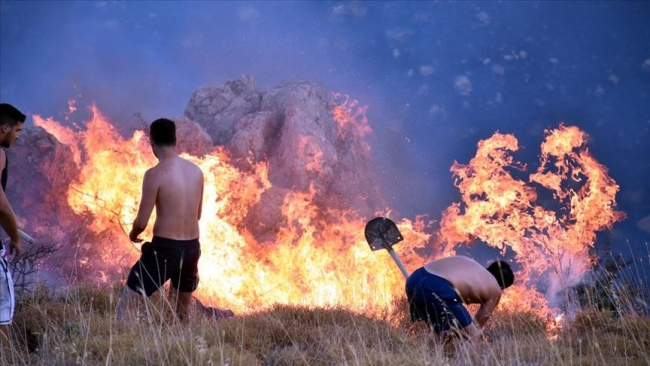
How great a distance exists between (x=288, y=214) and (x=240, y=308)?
313cm

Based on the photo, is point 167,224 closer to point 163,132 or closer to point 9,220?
point 163,132

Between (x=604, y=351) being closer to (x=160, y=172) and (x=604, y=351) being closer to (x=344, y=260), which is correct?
(x=160, y=172)

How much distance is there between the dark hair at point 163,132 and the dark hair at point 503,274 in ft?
10.2

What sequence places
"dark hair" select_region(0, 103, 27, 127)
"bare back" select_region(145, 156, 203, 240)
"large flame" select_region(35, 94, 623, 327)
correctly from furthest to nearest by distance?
"large flame" select_region(35, 94, 623, 327) < "bare back" select_region(145, 156, 203, 240) < "dark hair" select_region(0, 103, 27, 127)

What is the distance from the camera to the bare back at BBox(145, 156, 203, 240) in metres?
5.34

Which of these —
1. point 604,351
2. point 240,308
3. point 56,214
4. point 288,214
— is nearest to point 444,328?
point 604,351

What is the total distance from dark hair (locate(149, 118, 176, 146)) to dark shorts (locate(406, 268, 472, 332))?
243 centimetres

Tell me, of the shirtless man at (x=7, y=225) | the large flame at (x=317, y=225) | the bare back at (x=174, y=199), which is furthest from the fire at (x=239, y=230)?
the shirtless man at (x=7, y=225)

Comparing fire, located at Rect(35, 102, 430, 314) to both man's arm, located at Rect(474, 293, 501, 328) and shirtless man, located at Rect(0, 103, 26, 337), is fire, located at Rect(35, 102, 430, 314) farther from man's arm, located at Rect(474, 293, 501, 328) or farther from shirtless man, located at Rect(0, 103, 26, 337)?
shirtless man, located at Rect(0, 103, 26, 337)

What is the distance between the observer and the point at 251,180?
13977mm

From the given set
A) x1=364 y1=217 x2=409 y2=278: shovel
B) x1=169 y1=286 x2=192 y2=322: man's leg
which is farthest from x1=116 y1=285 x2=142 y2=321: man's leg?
x1=364 y1=217 x2=409 y2=278: shovel

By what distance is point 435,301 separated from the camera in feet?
17.8

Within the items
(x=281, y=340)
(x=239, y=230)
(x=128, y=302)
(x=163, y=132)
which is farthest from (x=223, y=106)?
(x=128, y=302)

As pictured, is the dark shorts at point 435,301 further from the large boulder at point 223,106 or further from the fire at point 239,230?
the large boulder at point 223,106
